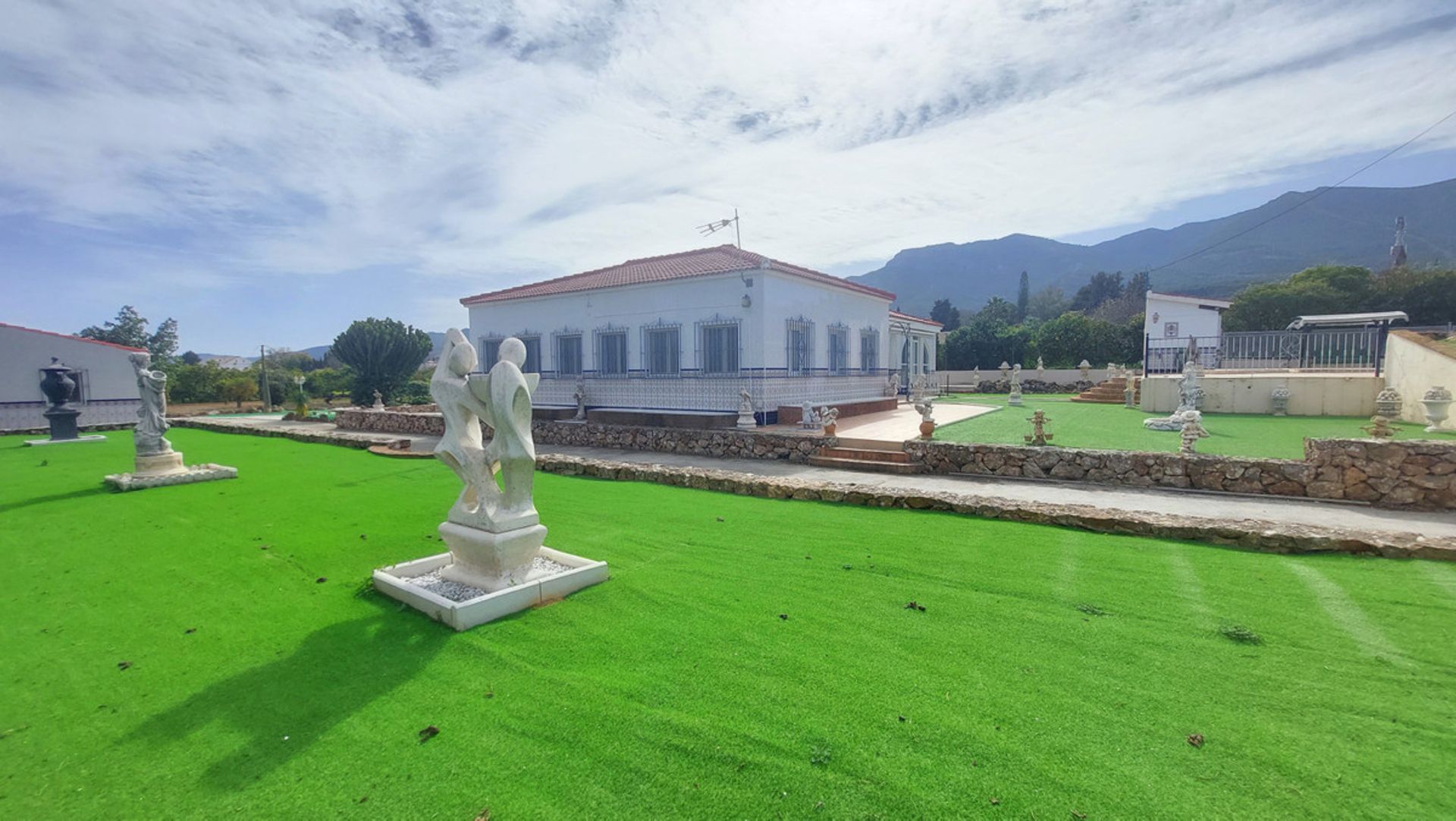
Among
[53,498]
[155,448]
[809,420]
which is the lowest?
[53,498]

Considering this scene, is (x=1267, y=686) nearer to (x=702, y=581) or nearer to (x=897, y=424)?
(x=702, y=581)

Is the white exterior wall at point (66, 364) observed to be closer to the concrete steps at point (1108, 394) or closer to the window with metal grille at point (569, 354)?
the window with metal grille at point (569, 354)

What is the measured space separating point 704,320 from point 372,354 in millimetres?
23194

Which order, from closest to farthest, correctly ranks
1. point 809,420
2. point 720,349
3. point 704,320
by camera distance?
point 809,420 < point 720,349 < point 704,320

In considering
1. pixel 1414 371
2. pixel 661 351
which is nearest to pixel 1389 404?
pixel 1414 371

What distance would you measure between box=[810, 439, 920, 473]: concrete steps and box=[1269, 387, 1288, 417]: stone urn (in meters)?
10.2

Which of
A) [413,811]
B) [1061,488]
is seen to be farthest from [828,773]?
[1061,488]

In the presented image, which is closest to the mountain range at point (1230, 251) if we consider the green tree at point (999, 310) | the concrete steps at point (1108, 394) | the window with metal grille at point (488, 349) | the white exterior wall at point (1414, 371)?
the green tree at point (999, 310)

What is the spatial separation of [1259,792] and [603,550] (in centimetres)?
480

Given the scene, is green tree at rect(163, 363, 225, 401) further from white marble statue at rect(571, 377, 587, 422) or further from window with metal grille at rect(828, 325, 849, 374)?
window with metal grille at rect(828, 325, 849, 374)

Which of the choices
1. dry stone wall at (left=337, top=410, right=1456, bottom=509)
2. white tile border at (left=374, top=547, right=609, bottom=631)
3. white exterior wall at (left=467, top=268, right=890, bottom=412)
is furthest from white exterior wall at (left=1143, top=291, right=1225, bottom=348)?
white tile border at (left=374, top=547, right=609, bottom=631)

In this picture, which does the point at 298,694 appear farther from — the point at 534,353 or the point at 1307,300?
the point at 1307,300

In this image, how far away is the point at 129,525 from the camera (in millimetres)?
7059

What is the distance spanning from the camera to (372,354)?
30.5 metres
